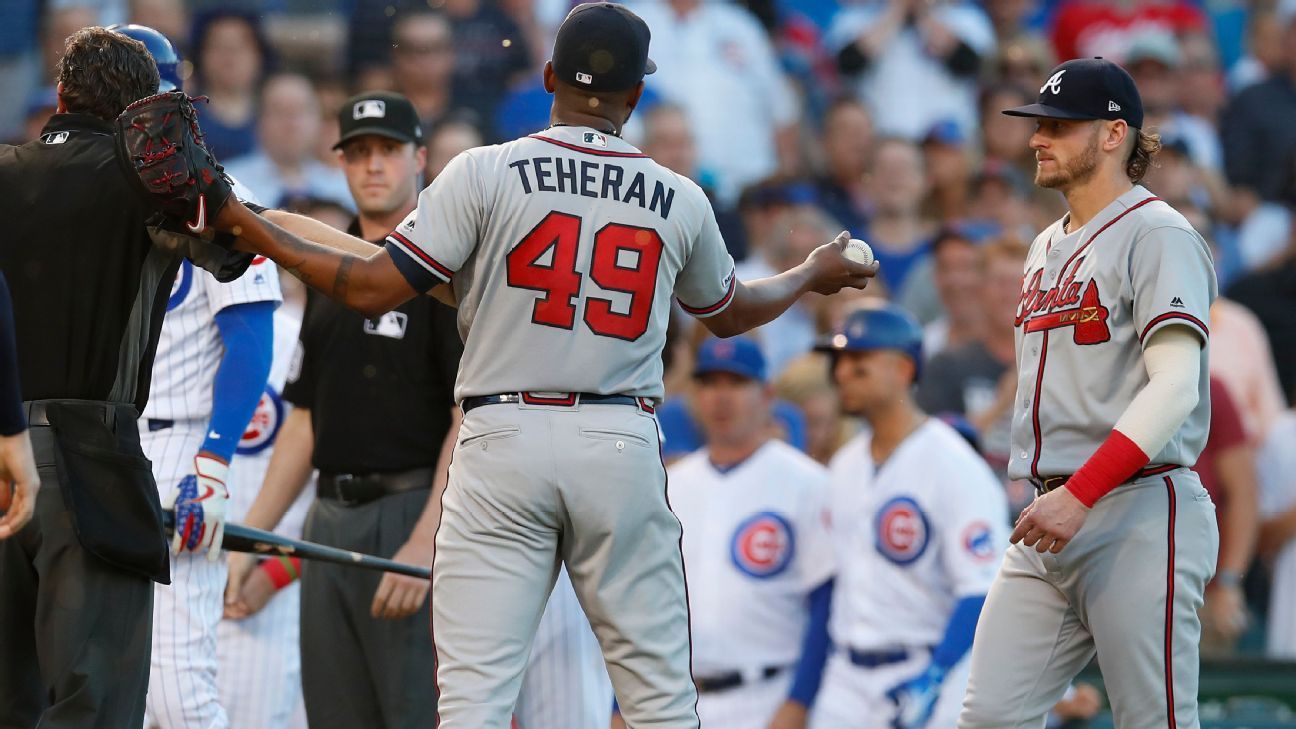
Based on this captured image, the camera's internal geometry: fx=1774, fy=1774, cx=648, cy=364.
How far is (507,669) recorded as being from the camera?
169 inches

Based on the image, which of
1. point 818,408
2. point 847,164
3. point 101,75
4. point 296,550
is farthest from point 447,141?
point 101,75

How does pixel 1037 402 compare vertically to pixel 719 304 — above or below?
below

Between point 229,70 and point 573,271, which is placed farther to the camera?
point 229,70

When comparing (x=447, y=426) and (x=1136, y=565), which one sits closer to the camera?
(x=1136, y=565)

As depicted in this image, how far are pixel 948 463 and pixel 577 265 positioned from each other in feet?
10.6

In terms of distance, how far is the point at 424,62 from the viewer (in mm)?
11039

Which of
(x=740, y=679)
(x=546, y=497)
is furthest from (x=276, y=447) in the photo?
(x=740, y=679)

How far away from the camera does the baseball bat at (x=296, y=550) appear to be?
5.27m

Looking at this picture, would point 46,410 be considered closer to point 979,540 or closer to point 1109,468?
point 1109,468

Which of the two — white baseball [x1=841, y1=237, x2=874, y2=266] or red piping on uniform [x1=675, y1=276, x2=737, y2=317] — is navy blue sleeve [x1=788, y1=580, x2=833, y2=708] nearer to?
white baseball [x1=841, y1=237, x2=874, y2=266]

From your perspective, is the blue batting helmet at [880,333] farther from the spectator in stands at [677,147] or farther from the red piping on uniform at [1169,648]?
the spectator in stands at [677,147]

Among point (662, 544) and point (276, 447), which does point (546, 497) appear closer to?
point (662, 544)

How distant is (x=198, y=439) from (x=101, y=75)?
1.40 m

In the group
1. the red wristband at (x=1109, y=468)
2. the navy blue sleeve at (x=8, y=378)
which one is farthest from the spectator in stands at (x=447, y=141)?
the navy blue sleeve at (x=8, y=378)
